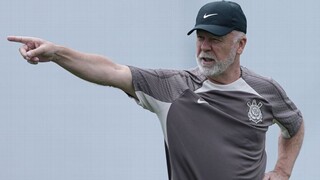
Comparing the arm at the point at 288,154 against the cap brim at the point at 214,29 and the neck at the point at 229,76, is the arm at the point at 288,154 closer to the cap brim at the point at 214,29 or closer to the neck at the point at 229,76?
the neck at the point at 229,76

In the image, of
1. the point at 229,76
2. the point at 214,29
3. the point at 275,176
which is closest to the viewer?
the point at 214,29

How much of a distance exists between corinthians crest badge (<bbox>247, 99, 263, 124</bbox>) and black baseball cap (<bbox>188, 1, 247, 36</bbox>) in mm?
298

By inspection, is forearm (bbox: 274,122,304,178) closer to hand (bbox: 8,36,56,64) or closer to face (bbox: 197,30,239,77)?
face (bbox: 197,30,239,77)

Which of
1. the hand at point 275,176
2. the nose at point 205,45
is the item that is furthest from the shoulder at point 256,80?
the hand at point 275,176

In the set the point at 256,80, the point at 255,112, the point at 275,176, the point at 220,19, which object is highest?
the point at 220,19

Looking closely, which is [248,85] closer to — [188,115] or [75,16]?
[188,115]

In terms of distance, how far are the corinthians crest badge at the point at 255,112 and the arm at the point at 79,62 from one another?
0.49 metres

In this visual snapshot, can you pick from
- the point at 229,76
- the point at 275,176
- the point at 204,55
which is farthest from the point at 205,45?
the point at 275,176

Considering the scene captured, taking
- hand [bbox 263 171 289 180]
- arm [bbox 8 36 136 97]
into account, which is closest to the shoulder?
hand [bbox 263 171 289 180]

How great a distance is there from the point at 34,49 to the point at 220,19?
0.83 meters

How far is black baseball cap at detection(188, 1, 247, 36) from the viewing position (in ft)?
9.80

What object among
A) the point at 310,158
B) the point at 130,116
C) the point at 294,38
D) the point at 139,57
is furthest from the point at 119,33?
the point at 310,158

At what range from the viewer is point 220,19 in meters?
3.02

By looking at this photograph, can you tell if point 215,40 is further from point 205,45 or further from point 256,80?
point 256,80
